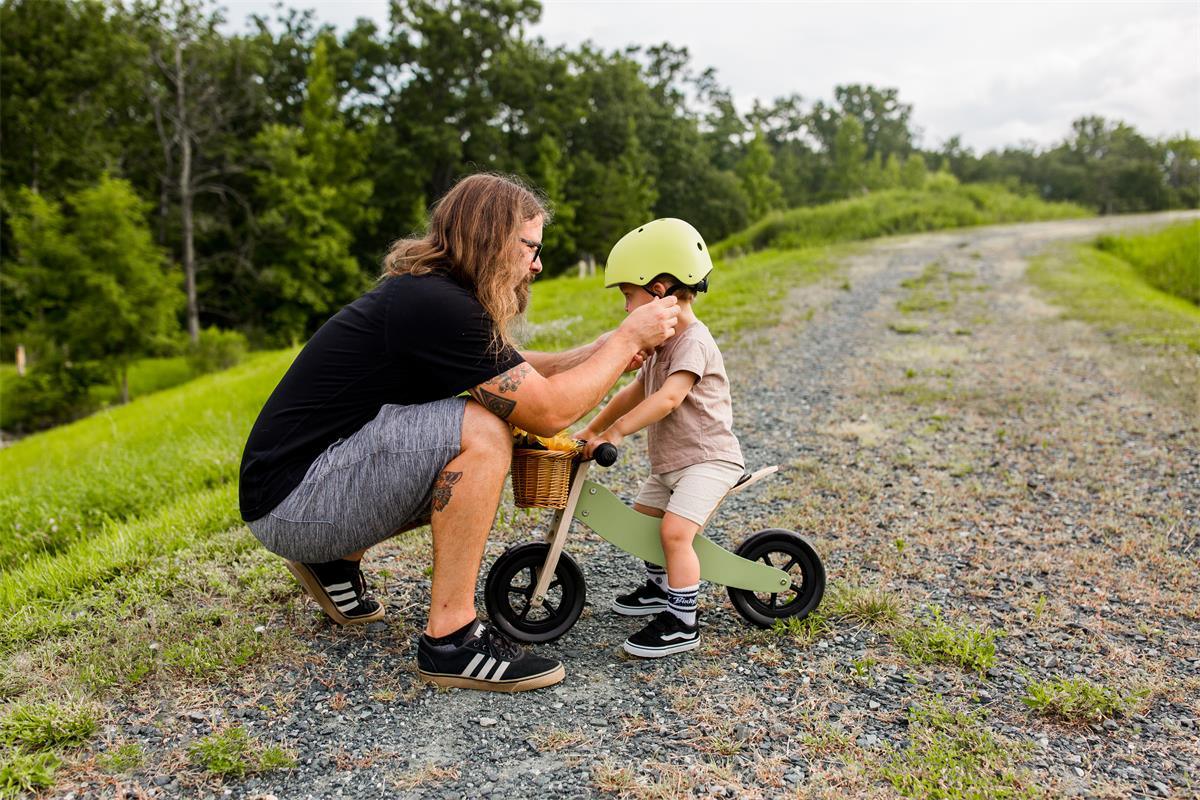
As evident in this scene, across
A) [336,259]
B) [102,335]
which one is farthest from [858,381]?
[336,259]

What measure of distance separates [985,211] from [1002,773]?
1153 inches

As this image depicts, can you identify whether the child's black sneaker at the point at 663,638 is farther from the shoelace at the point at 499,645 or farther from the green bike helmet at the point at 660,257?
the green bike helmet at the point at 660,257

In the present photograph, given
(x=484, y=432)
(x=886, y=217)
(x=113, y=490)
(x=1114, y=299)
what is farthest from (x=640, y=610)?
(x=886, y=217)

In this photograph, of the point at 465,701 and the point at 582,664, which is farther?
the point at 582,664

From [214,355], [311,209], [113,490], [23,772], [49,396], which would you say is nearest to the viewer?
[23,772]

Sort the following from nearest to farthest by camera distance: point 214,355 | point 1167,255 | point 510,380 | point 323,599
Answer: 1. point 510,380
2. point 323,599
3. point 1167,255
4. point 214,355

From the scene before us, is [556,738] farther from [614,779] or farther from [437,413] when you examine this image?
[437,413]

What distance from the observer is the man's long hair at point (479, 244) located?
305 centimetres

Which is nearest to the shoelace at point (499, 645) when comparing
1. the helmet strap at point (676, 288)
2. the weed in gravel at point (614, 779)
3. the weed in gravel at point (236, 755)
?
the weed in gravel at point (614, 779)

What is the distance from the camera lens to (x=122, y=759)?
262 centimetres

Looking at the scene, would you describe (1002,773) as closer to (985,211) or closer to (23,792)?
(23,792)

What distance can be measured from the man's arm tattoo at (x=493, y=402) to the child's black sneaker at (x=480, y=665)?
32.1 inches

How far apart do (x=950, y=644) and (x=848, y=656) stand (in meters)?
0.42

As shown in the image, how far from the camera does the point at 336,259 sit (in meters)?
31.5
